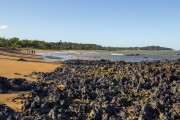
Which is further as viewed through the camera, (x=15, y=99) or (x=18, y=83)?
(x=18, y=83)

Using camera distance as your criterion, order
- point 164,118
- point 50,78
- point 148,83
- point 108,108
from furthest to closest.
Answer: point 50,78
point 148,83
point 108,108
point 164,118

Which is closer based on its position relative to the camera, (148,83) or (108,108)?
(108,108)

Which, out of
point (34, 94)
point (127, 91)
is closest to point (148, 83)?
point (127, 91)

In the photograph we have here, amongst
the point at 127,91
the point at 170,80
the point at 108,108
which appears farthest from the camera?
the point at 170,80

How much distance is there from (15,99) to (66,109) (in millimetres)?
2826

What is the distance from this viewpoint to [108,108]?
8930 mm

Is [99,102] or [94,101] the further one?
[94,101]

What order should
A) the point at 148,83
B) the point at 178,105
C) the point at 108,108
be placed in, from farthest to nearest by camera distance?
the point at 148,83 → the point at 178,105 → the point at 108,108

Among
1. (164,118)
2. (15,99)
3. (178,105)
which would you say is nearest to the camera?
(164,118)

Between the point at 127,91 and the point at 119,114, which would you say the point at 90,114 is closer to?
the point at 119,114

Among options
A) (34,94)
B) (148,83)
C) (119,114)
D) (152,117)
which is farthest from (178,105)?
(34,94)

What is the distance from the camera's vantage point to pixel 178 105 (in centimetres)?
965

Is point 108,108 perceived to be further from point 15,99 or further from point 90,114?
point 15,99

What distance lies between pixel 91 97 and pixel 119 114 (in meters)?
2.70
